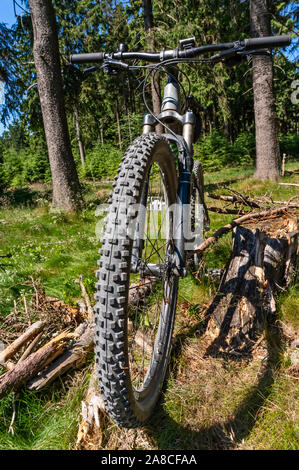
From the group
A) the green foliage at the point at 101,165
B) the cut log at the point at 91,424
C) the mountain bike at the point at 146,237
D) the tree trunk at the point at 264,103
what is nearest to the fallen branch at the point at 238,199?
the mountain bike at the point at 146,237

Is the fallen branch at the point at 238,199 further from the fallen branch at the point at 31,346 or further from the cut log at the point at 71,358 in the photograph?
the fallen branch at the point at 31,346

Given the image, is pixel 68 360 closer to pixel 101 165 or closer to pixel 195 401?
pixel 195 401

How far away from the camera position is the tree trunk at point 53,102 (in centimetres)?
566

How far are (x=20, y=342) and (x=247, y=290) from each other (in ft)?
5.16

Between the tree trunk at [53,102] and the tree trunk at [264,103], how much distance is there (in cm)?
439

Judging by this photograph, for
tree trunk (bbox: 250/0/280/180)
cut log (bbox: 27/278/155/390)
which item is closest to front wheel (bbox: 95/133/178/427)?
cut log (bbox: 27/278/155/390)

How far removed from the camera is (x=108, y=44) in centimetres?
1820

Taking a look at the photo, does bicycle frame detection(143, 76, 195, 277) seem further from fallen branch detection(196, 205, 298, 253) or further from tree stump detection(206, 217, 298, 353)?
fallen branch detection(196, 205, 298, 253)

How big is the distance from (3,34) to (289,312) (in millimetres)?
9089

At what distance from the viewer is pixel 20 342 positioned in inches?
77.4

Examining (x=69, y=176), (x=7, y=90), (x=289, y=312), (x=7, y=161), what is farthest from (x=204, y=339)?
(x=7, y=161)
